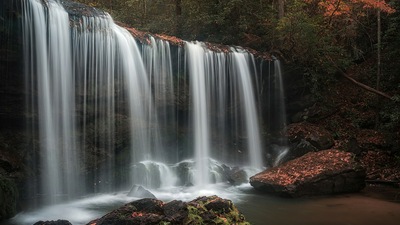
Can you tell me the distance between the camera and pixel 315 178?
388 inches

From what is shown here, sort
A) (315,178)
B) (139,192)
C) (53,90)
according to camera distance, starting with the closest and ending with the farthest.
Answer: (53,90)
(315,178)
(139,192)

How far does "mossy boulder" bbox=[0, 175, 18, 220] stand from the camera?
7.27 m

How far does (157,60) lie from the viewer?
494 inches

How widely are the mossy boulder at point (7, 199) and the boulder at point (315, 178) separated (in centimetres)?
665

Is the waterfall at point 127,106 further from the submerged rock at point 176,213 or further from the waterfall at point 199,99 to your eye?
the submerged rock at point 176,213

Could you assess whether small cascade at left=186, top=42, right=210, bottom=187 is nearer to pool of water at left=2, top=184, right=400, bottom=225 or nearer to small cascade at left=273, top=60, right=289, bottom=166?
pool of water at left=2, top=184, right=400, bottom=225

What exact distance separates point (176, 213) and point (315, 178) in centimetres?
590

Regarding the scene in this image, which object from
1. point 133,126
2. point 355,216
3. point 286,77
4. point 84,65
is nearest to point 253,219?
point 355,216

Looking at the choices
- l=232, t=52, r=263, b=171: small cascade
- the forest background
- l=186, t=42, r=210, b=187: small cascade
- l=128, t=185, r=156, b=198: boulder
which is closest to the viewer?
l=128, t=185, r=156, b=198: boulder

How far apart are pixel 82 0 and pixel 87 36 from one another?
34.8ft

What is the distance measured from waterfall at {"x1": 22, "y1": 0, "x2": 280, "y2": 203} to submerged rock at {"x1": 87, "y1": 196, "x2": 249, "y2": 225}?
4934 millimetres

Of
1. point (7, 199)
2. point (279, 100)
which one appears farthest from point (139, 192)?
point (279, 100)

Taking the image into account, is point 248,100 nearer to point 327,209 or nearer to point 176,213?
point 327,209

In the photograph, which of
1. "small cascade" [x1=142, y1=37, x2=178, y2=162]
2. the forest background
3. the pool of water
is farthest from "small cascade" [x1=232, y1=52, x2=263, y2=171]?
the pool of water
